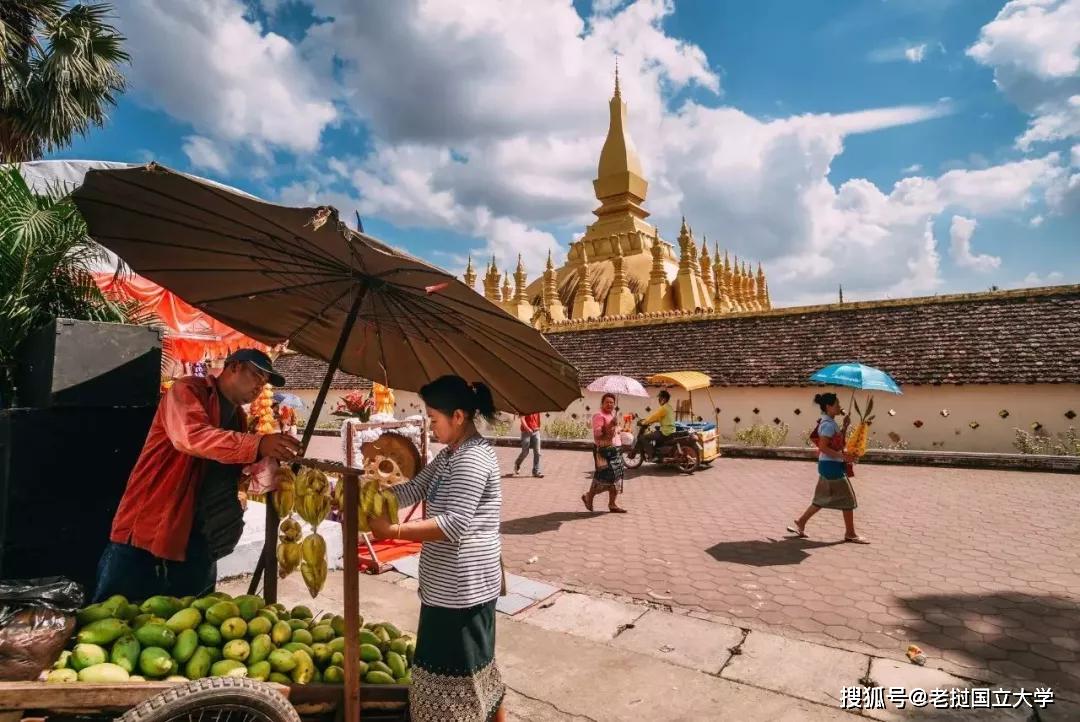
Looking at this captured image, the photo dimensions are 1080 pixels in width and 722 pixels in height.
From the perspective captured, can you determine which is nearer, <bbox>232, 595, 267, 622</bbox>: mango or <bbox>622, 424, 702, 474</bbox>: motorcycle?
<bbox>232, 595, 267, 622</bbox>: mango

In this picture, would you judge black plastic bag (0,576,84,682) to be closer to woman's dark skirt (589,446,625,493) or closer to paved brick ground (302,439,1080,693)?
paved brick ground (302,439,1080,693)

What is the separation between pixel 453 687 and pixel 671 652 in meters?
2.23

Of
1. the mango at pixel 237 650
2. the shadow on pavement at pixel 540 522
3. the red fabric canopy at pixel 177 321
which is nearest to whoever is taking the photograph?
the mango at pixel 237 650

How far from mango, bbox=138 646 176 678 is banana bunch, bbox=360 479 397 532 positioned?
83 cm

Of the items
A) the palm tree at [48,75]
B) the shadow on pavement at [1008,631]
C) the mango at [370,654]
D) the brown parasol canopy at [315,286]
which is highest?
the palm tree at [48,75]

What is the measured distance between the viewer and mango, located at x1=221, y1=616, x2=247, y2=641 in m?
2.37

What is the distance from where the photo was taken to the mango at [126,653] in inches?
81.4

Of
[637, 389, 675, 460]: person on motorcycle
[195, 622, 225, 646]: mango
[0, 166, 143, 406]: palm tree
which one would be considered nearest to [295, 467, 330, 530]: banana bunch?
[195, 622, 225, 646]: mango

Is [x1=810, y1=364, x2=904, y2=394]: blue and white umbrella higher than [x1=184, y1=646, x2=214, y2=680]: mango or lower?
higher

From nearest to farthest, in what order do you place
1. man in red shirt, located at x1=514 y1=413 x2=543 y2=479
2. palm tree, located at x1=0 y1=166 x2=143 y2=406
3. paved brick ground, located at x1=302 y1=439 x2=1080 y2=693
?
paved brick ground, located at x1=302 y1=439 x2=1080 y2=693, palm tree, located at x1=0 y1=166 x2=143 y2=406, man in red shirt, located at x1=514 y1=413 x2=543 y2=479

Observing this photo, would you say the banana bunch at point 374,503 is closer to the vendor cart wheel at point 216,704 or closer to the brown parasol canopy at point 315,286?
the vendor cart wheel at point 216,704

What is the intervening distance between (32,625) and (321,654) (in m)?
1.01

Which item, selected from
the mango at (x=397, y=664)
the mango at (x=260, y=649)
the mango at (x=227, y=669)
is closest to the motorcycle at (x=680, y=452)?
the mango at (x=397, y=664)

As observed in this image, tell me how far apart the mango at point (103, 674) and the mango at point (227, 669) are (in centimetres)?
29
